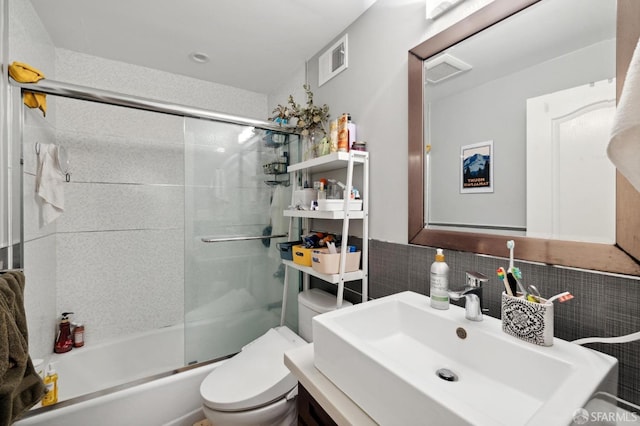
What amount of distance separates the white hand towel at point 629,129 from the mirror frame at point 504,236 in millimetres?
359

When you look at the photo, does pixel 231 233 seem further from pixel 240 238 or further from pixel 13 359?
pixel 13 359

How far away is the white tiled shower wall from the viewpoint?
1.74 m

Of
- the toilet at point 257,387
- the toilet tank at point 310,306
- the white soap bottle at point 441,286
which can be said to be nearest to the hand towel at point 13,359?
the toilet at point 257,387

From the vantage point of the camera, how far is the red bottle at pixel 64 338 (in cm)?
169

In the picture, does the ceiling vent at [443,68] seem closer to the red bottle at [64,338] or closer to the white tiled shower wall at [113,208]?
the white tiled shower wall at [113,208]

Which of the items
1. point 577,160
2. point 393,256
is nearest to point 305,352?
point 393,256

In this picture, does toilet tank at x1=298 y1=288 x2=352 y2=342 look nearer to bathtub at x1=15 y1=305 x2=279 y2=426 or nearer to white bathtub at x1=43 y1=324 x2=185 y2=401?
bathtub at x1=15 y1=305 x2=279 y2=426

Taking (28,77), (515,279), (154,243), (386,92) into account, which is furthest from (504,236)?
(154,243)

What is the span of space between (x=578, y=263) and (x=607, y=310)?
0.12 m

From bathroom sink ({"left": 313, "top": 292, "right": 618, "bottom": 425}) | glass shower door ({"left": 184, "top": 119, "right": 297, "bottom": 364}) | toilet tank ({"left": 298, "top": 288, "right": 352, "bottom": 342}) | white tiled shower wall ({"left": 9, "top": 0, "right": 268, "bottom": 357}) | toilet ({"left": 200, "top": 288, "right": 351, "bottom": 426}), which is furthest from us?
white tiled shower wall ({"left": 9, "top": 0, "right": 268, "bottom": 357})

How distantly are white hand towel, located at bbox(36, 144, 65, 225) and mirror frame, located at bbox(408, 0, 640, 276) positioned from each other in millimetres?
1781

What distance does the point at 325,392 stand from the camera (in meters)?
0.67

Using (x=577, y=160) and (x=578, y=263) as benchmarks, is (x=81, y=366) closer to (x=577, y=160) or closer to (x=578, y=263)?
(x=578, y=263)
